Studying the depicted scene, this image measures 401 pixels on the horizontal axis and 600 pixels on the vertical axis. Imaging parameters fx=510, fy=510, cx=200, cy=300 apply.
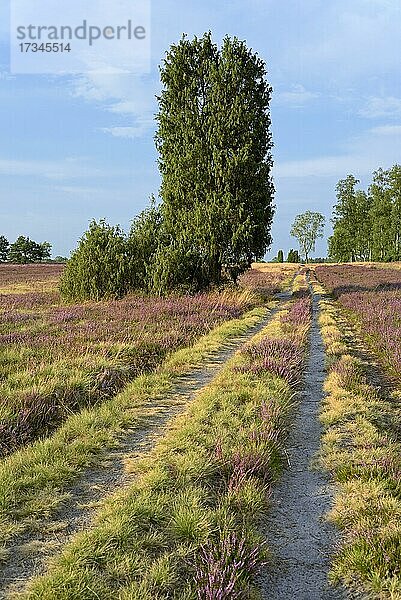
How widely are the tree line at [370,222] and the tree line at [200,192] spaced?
56.1 m

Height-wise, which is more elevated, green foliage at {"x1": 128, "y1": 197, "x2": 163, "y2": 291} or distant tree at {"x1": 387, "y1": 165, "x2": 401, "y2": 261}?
distant tree at {"x1": 387, "y1": 165, "x2": 401, "y2": 261}

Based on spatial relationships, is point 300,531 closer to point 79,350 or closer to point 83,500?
point 83,500

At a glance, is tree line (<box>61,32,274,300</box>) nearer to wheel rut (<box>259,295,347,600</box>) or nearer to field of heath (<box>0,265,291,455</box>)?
field of heath (<box>0,265,291,455</box>)

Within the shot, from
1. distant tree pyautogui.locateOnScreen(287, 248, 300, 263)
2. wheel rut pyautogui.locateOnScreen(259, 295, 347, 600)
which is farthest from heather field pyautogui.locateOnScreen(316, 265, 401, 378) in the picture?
distant tree pyautogui.locateOnScreen(287, 248, 300, 263)

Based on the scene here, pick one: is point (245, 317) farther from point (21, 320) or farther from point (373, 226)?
point (373, 226)

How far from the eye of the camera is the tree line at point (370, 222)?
7656 cm

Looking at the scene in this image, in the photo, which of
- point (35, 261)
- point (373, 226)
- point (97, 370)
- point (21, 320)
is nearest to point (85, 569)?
point (97, 370)

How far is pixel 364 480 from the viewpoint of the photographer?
508cm

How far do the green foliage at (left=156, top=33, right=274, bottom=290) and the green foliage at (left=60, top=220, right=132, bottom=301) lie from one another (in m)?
1.88

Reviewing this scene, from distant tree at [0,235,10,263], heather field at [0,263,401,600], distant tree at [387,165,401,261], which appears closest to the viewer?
heather field at [0,263,401,600]

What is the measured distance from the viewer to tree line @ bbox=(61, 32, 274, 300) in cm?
2344

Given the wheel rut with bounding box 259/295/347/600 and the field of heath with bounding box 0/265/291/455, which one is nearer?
the wheel rut with bounding box 259/295/347/600

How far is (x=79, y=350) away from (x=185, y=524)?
7.23 meters

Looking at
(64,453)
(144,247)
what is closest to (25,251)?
(144,247)
